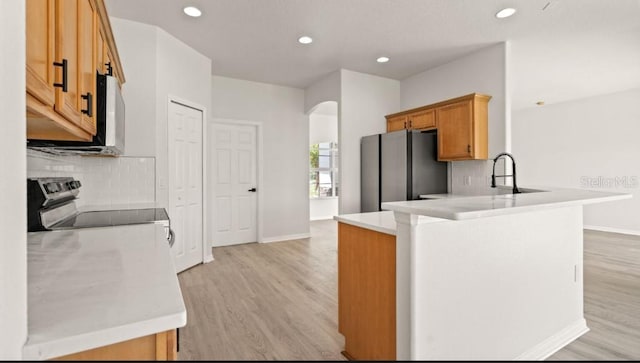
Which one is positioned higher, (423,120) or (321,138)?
(321,138)

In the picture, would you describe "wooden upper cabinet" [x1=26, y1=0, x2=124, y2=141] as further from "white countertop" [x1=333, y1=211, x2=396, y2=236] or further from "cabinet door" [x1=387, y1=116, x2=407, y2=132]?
"cabinet door" [x1=387, y1=116, x2=407, y2=132]

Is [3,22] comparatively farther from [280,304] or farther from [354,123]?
[354,123]

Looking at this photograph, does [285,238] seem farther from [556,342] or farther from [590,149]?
[590,149]

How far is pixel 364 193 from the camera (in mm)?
4746

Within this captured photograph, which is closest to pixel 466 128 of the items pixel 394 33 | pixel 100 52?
pixel 394 33

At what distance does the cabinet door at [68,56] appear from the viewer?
1.07 metres

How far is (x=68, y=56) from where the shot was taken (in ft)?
3.97

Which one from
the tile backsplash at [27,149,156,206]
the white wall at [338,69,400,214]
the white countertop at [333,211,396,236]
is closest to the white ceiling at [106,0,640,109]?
the white wall at [338,69,400,214]

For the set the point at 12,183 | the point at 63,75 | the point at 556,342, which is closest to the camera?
the point at 12,183

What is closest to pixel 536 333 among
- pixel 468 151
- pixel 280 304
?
pixel 280 304

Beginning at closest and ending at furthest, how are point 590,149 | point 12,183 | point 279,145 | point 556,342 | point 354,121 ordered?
point 12,183
point 556,342
point 354,121
point 279,145
point 590,149

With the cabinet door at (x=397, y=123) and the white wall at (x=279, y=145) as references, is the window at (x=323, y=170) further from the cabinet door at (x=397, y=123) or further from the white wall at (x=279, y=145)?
the cabinet door at (x=397, y=123)

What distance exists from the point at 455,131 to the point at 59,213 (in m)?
3.92

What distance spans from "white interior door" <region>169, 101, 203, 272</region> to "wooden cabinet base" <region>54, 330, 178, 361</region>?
9.80ft
